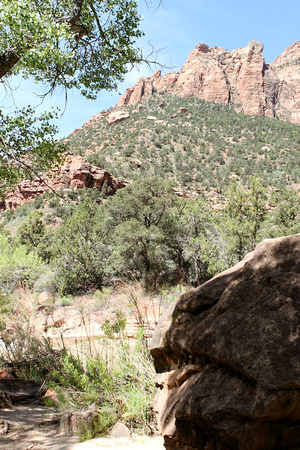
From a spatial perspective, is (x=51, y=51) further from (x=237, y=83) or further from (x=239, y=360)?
(x=237, y=83)

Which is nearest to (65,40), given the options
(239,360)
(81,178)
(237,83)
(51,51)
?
(51,51)

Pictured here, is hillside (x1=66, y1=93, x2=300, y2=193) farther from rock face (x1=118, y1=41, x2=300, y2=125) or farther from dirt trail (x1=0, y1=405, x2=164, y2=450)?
dirt trail (x1=0, y1=405, x2=164, y2=450)

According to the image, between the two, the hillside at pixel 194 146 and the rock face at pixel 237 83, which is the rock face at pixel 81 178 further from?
the rock face at pixel 237 83

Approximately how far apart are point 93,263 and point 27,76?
1277cm

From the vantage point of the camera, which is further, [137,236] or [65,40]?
[137,236]

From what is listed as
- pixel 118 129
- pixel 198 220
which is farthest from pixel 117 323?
pixel 118 129

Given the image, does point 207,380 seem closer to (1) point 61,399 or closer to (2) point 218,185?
(1) point 61,399

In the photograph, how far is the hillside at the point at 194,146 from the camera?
44094mm

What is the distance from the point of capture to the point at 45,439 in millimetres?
2820

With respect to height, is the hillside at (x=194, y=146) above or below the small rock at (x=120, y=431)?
above

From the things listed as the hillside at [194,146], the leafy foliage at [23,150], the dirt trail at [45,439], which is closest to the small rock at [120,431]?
the dirt trail at [45,439]

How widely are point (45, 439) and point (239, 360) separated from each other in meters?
2.27

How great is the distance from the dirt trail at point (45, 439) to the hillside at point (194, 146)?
1509 inches

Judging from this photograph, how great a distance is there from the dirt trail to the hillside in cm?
3832
